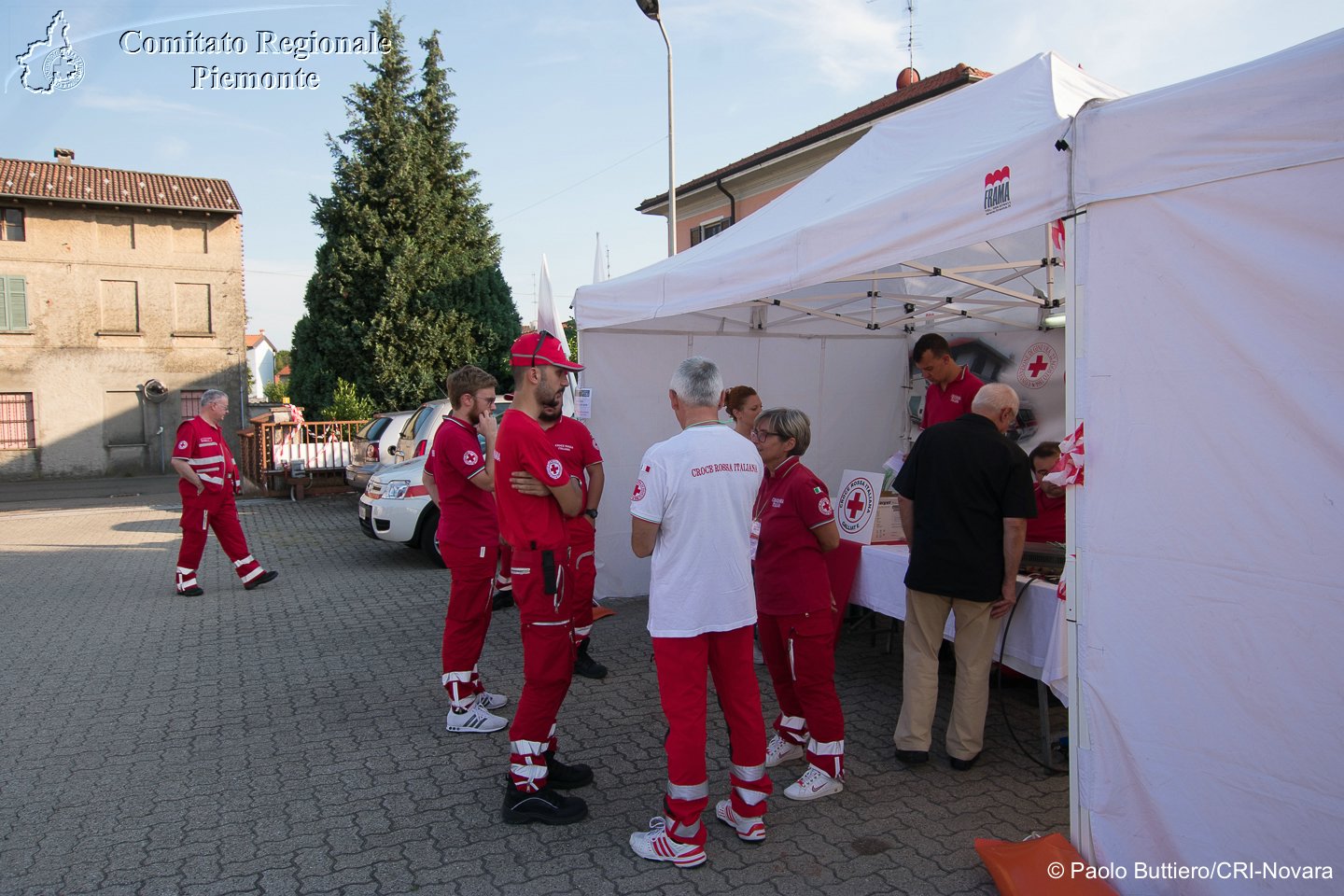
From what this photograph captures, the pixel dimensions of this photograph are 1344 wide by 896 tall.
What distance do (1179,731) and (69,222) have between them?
30.9 meters

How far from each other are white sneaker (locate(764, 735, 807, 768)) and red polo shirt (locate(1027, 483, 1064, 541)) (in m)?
1.74

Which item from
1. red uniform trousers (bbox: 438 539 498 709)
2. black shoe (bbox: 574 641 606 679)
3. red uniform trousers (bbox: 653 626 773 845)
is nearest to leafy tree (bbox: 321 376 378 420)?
black shoe (bbox: 574 641 606 679)

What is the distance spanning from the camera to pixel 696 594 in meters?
3.03

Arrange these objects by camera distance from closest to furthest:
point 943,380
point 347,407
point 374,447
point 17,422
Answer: point 943,380 < point 374,447 < point 347,407 < point 17,422

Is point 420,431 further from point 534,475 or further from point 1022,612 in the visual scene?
point 1022,612

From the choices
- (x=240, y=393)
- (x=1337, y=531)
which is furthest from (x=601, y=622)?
(x=240, y=393)

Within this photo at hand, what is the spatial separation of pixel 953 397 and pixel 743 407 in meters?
1.48

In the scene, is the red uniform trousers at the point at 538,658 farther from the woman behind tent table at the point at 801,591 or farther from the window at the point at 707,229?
the window at the point at 707,229

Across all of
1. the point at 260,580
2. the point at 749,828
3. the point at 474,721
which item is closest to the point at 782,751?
the point at 749,828

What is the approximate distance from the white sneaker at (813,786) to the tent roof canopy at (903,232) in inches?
88.9

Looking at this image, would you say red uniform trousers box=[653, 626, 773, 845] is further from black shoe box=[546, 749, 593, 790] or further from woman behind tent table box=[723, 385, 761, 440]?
woman behind tent table box=[723, 385, 761, 440]

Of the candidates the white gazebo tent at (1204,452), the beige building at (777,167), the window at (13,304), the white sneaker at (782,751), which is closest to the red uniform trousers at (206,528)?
the white sneaker at (782,751)

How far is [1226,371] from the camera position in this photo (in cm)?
247

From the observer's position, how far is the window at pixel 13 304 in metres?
24.6
